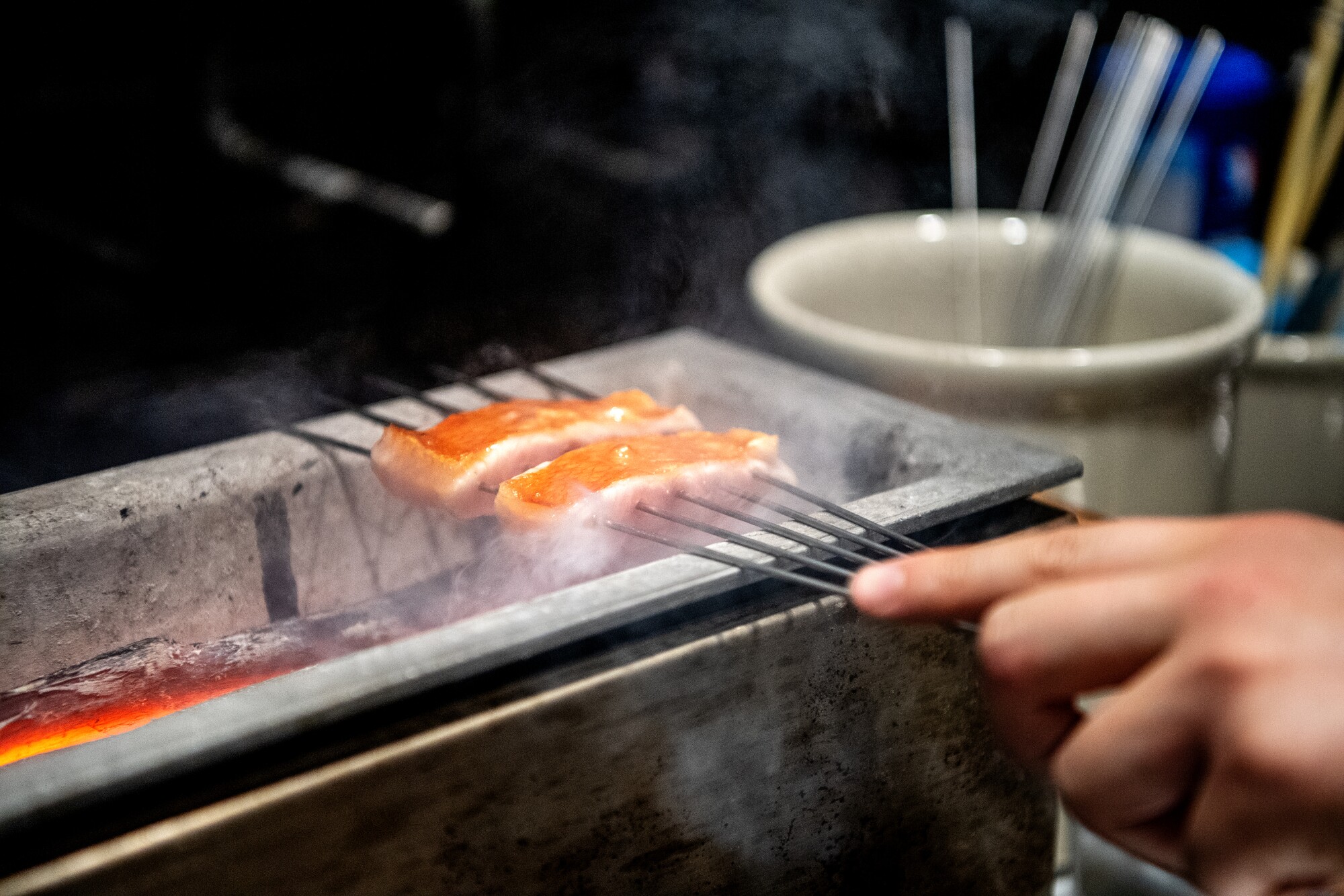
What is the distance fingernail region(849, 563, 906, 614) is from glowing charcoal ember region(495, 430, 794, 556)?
0.41 m

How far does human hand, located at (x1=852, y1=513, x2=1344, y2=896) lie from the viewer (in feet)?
1.88

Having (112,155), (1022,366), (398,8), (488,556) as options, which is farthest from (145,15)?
(1022,366)

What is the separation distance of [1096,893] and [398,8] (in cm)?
242

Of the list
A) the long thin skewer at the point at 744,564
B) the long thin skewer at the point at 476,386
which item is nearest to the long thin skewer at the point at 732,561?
the long thin skewer at the point at 744,564

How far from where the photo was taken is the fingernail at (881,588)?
704 millimetres

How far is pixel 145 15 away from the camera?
7.45 feet

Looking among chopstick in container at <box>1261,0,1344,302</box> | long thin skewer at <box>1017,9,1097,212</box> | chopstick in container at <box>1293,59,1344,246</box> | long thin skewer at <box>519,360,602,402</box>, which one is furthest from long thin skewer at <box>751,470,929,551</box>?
long thin skewer at <box>1017,9,1097,212</box>

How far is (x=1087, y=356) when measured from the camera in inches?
61.1

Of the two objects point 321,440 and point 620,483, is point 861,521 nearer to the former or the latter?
point 620,483

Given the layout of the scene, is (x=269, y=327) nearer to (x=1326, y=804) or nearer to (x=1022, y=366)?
(x=1022, y=366)

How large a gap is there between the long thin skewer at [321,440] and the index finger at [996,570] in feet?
2.44

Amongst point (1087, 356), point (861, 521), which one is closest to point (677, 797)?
point (861, 521)

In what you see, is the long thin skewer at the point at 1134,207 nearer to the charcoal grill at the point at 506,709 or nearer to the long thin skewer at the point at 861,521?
the charcoal grill at the point at 506,709

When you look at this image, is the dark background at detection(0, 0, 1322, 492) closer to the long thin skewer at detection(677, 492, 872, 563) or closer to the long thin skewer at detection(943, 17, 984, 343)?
the long thin skewer at detection(943, 17, 984, 343)
